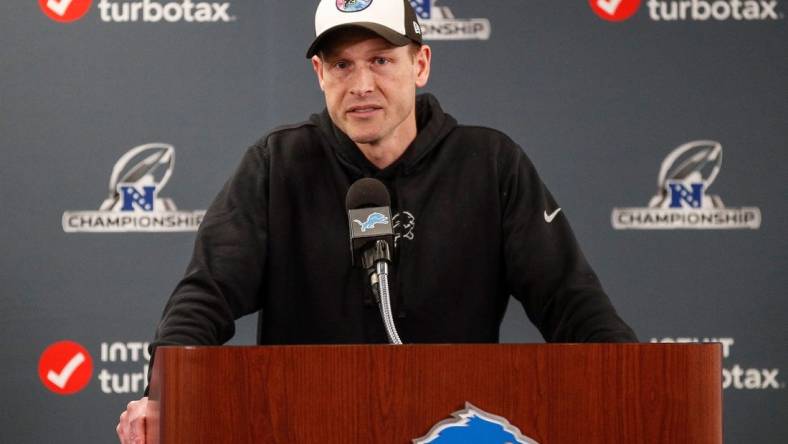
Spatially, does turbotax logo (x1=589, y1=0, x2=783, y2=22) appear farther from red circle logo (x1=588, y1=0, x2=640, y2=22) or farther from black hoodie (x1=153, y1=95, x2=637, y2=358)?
black hoodie (x1=153, y1=95, x2=637, y2=358)

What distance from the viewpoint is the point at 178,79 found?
328cm

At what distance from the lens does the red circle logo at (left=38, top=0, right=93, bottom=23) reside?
3.28 metres

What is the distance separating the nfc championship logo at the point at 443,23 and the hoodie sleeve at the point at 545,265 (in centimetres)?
102

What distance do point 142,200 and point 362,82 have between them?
1296 mm

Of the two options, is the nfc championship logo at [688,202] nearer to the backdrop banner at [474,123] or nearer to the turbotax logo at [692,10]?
the backdrop banner at [474,123]

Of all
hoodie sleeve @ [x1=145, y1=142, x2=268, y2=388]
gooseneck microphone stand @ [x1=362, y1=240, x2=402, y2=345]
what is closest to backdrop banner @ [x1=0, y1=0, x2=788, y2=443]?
hoodie sleeve @ [x1=145, y1=142, x2=268, y2=388]

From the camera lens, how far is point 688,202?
3283mm

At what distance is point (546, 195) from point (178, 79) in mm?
1405

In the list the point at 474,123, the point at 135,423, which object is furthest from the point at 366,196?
the point at 474,123

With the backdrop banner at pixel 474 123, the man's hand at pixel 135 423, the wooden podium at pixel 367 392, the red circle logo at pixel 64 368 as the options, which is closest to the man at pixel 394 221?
the man's hand at pixel 135 423

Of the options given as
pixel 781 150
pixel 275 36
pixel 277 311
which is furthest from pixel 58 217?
pixel 781 150

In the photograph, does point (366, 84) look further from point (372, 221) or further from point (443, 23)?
point (443, 23)

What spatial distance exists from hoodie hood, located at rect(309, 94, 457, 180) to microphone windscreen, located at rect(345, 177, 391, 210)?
1.40 feet

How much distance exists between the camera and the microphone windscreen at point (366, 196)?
71.2 inches
